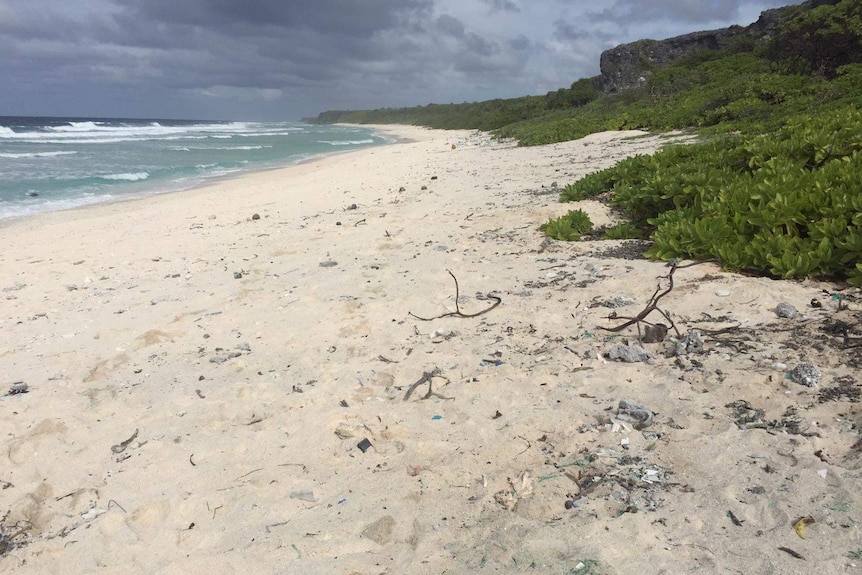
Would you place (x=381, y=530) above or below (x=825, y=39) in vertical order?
below

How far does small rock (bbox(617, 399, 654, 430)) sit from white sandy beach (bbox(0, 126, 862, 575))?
0.11ft

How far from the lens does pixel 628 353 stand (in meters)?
3.17

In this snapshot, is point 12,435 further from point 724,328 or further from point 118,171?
point 118,171

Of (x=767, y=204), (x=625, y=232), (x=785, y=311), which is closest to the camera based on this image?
(x=785, y=311)

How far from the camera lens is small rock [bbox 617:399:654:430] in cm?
253

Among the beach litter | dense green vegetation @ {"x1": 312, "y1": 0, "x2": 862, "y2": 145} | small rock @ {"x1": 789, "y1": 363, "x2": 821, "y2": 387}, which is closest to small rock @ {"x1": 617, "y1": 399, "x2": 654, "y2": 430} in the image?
small rock @ {"x1": 789, "y1": 363, "x2": 821, "y2": 387}

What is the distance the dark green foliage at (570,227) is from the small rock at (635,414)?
3222 mm

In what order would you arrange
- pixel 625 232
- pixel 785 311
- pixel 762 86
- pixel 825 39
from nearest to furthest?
pixel 785 311
pixel 625 232
pixel 762 86
pixel 825 39

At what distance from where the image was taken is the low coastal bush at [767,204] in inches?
Result: 146

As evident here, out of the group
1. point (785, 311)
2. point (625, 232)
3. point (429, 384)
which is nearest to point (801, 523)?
point (785, 311)

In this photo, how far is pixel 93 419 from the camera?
3.43 meters

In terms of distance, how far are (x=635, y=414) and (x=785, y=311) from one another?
4.71 feet

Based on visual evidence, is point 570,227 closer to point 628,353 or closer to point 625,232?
point 625,232

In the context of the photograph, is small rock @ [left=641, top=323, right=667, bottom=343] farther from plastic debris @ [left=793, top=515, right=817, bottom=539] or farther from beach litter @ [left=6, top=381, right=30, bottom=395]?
beach litter @ [left=6, top=381, right=30, bottom=395]
